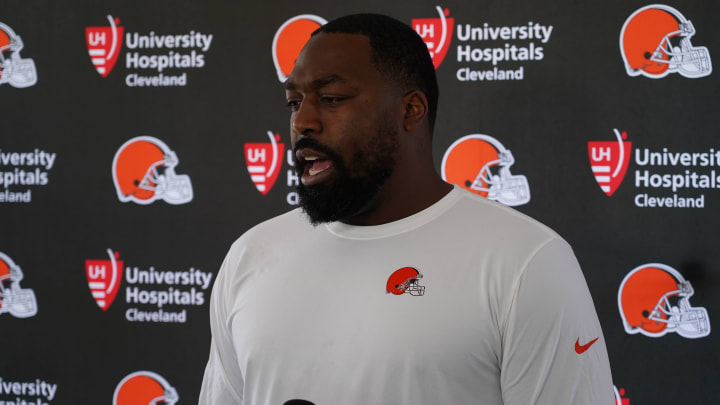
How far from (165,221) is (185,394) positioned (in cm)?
51

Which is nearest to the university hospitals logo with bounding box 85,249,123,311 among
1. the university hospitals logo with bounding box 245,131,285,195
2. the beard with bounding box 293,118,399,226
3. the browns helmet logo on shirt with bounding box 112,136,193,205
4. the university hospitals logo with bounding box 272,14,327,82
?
the browns helmet logo on shirt with bounding box 112,136,193,205

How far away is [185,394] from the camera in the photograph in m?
2.02

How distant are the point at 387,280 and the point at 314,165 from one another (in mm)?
191

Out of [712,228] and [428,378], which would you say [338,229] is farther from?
[712,228]

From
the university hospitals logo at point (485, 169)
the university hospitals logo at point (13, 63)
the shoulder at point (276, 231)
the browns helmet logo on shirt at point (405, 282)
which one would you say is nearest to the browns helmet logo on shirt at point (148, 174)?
the university hospitals logo at point (13, 63)

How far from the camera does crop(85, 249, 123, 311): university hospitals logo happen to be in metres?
2.05

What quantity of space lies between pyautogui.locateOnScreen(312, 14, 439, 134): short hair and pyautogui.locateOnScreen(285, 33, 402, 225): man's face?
0.6 inches

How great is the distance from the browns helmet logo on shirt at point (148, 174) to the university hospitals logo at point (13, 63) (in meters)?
0.38

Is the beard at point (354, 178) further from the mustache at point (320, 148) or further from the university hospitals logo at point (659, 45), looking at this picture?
the university hospitals logo at point (659, 45)

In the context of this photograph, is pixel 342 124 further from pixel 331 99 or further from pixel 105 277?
pixel 105 277

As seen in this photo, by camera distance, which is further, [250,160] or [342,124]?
[250,160]

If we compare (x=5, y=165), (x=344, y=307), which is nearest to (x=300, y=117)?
(x=344, y=307)

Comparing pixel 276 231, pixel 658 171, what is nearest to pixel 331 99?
pixel 276 231

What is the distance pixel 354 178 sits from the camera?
0.94 metres
